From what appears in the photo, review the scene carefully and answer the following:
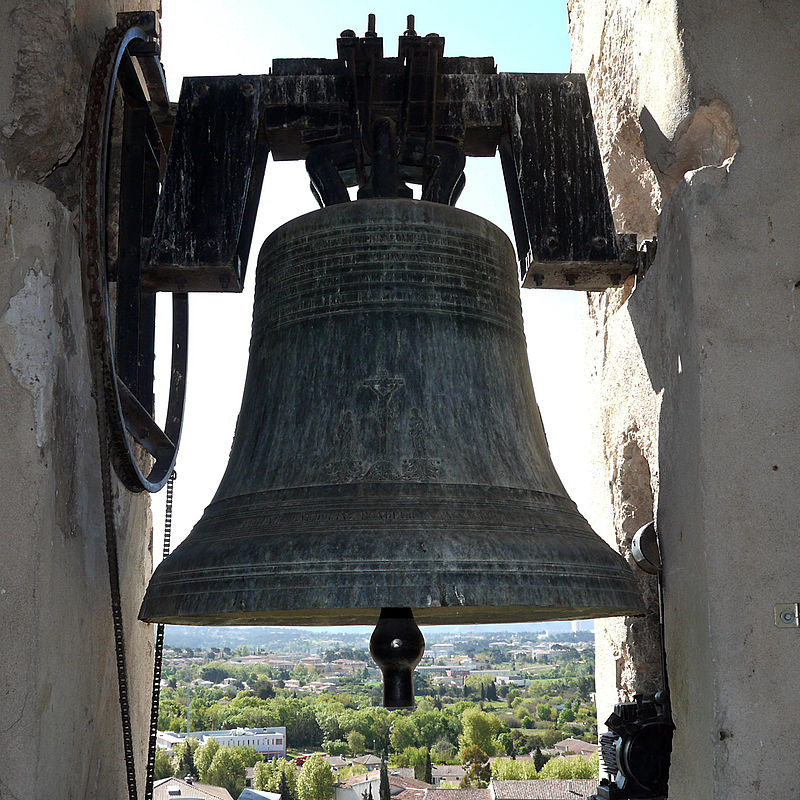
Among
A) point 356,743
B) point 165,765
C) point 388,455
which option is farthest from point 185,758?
point 388,455

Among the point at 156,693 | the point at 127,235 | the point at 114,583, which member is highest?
the point at 127,235

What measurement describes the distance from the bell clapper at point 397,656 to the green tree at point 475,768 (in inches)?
146

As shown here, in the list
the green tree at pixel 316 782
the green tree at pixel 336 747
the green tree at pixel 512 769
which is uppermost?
the green tree at pixel 316 782

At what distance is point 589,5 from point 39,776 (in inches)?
97.2

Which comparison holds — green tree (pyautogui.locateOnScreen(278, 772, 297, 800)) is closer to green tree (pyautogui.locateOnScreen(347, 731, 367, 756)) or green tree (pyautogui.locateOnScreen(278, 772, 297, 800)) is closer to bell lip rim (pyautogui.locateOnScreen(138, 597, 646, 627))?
green tree (pyautogui.locateOnScreen(347, 731, 367, 756))

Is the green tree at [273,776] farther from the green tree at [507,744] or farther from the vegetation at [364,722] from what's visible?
the green tree at [507,744]

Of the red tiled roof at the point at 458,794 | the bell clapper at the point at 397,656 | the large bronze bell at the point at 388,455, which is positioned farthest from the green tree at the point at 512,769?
the bell clapper at the point at 397,656

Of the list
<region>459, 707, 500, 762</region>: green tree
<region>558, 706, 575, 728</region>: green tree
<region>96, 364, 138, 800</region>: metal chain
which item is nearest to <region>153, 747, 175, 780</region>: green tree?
<region>459, 707, 500, 762</region>: green tree

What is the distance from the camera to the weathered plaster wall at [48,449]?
1.63 meters

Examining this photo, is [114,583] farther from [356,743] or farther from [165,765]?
[356,743]

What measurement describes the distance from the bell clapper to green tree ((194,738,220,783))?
264cm

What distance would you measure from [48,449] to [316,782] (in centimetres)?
251

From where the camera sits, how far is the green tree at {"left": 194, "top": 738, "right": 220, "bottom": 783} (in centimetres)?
411

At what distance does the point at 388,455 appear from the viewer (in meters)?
1.71
